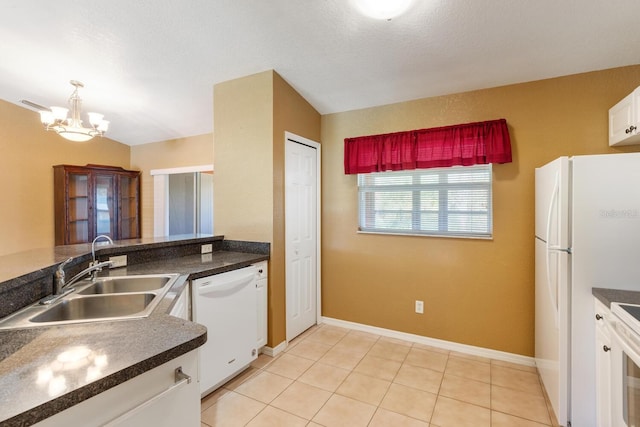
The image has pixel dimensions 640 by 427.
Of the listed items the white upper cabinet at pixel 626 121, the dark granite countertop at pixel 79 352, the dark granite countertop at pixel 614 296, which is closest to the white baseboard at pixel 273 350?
the dark granite countertop at pixel 79 352

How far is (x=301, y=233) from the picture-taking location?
3.21 metres

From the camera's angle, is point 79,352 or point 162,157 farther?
point 162,157

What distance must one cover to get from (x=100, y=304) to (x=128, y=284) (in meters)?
0.31

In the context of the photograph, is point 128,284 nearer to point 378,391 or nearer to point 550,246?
point 378,391

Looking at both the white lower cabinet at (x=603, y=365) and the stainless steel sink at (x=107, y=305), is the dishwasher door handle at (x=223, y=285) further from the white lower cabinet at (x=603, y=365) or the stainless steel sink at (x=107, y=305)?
the white lower cabinet at (x=603, y=365)

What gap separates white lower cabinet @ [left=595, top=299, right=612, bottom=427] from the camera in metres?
1.49

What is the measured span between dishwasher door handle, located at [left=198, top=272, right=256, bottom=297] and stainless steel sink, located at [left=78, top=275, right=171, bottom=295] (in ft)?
0.81

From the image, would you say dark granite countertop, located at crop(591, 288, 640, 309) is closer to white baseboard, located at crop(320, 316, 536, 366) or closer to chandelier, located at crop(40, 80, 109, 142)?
white baseboard, located at crop(320, 316, 536, 366)

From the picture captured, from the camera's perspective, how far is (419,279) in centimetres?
301

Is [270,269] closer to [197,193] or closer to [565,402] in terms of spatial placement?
[565,402]

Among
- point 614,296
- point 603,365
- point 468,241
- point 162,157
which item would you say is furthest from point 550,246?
point 162,157

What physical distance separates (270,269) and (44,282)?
1.60 metres

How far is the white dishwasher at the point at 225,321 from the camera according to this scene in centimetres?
201

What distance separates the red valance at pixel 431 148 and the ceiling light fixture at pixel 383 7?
126 cm
